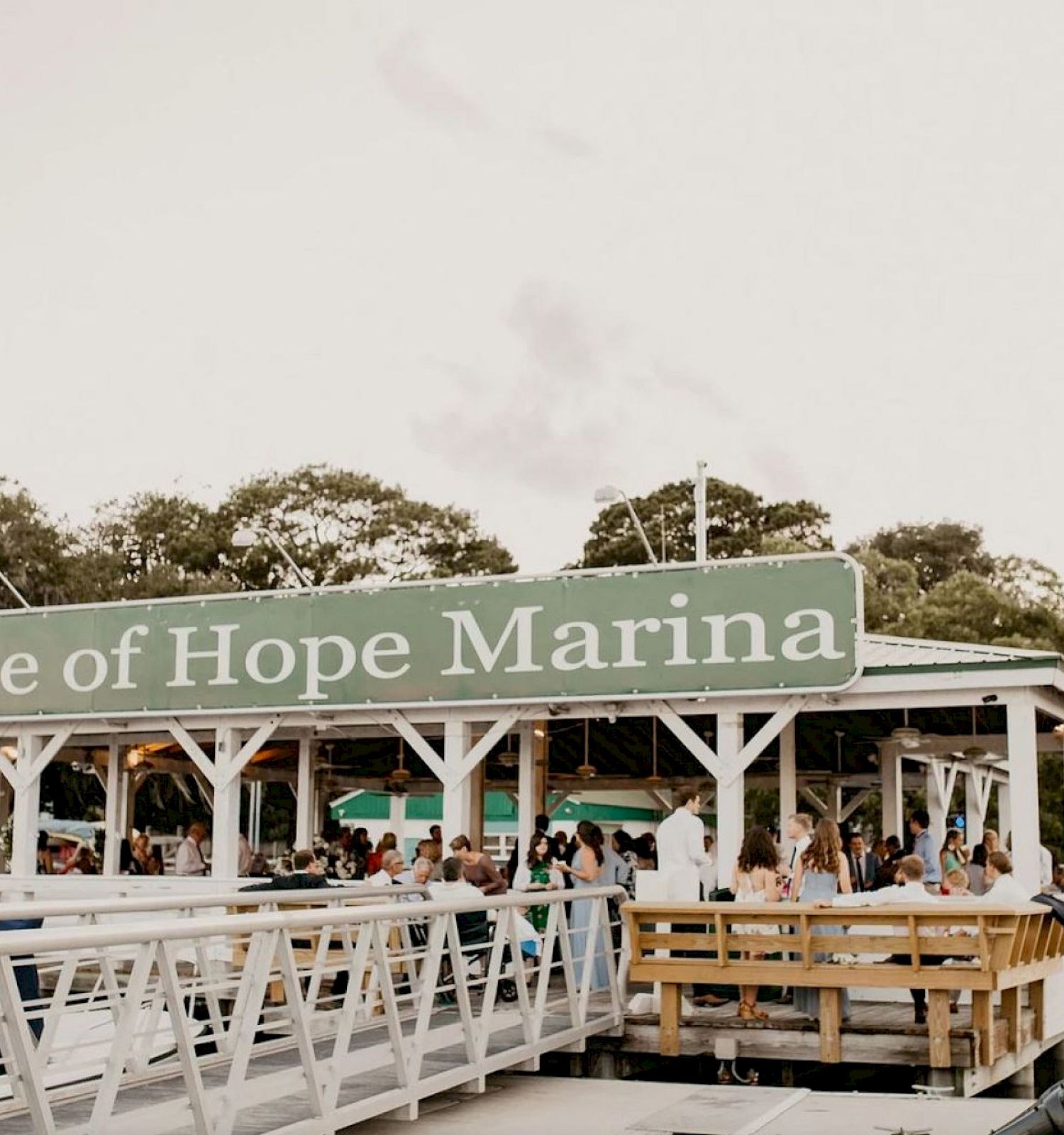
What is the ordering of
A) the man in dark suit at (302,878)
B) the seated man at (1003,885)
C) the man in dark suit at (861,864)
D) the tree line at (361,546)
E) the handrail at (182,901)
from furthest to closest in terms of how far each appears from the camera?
the tree line at (361,546) < the man in dark suit at (861,864) < the man in dark suit at (302,878) < the seated man at (1003,885) < the handrail at (182,901)

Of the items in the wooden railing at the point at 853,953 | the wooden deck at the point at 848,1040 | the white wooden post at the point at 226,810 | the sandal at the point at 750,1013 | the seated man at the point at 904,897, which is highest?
the white wooden post at the point at 226,810

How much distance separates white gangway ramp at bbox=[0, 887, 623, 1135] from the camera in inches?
267

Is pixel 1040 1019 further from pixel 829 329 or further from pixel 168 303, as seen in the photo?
pixel 829 329

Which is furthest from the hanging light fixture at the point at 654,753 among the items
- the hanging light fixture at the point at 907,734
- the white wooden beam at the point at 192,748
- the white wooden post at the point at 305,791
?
the white wooden beam at the point at 192,748

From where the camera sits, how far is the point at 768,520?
57938mm

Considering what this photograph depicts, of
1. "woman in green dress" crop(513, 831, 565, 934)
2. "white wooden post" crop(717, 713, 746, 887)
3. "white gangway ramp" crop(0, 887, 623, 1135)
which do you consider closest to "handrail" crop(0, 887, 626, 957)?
"white gangway ramp" crop(0, 887, 623, 1135)

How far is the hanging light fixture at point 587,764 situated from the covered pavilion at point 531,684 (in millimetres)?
141

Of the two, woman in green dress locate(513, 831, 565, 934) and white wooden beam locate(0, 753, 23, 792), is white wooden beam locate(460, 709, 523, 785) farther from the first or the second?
white wooden beam locate(0, 753, 23, 792)

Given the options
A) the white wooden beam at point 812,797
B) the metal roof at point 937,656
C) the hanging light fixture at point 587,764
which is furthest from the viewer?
the white wooden beam at point 812,797

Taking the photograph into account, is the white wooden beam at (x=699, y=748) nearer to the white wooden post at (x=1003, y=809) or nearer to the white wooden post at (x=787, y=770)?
the white wooden post at (x=787, y=770)

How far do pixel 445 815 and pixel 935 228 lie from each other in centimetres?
1709

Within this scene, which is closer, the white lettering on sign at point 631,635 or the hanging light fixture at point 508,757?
the white lettering on sign at point 631,635

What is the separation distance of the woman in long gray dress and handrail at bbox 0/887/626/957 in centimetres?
307

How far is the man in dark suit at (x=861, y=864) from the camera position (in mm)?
16125
